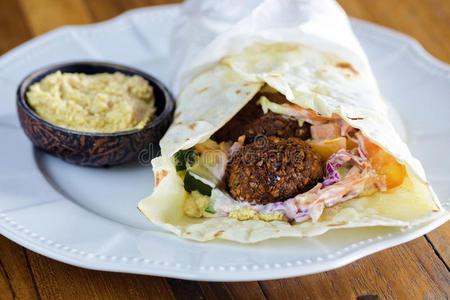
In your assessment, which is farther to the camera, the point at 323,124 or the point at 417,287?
the point at 323,124

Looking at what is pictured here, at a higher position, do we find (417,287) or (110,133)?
(110,133)

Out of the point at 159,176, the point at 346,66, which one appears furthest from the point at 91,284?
the point at 346,66

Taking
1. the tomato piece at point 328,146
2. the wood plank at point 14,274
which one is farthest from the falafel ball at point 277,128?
the wood plank at point 14,274

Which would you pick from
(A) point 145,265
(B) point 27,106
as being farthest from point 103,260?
(B) point 27,106

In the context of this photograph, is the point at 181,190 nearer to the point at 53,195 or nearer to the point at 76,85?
the point at 53,195

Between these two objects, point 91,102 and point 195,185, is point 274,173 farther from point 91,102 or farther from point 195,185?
point 91,102

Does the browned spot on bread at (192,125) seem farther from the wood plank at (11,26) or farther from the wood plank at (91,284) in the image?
the wood plank at (11,26)
